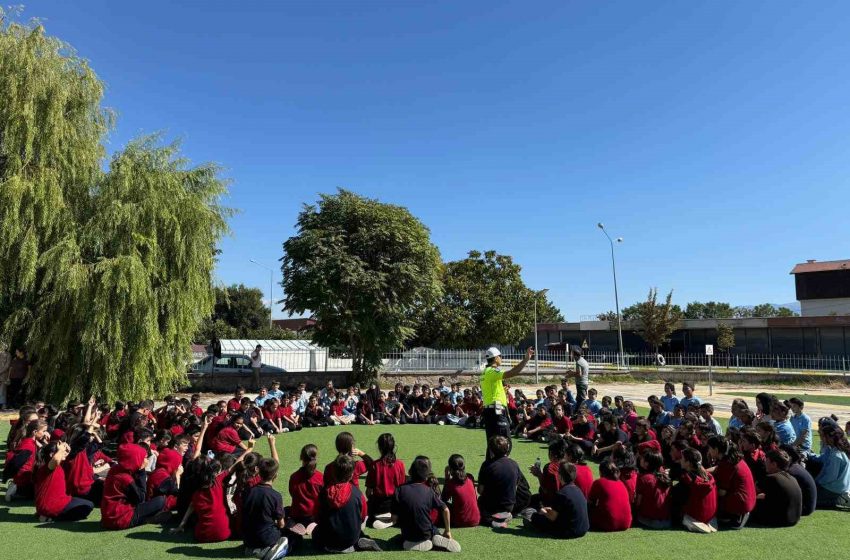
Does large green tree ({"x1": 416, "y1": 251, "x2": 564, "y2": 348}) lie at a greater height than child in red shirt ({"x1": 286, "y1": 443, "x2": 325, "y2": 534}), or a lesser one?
greater

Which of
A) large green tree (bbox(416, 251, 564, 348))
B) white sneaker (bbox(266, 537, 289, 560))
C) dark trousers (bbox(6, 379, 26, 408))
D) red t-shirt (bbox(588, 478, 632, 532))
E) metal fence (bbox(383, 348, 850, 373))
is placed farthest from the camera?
large green tree (bbox(416, 251, 564, 348))

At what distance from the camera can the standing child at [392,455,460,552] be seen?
232 inches

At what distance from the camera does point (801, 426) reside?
30.5 feet

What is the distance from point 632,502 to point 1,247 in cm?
1693

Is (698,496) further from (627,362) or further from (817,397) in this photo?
(627,362)

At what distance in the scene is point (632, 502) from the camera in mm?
6797

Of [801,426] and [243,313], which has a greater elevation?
[243,313]

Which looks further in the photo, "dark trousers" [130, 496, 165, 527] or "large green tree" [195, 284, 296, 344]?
"large green tree" [195, 284, 296, 344]

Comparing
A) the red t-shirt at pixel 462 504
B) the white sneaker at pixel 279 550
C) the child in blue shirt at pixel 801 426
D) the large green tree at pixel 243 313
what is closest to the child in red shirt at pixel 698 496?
the red t-shirt at pixel 462 504

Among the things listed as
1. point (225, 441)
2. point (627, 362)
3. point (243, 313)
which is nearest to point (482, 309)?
point (627, 362)

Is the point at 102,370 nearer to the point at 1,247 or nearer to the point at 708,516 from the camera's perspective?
the point at 1,247

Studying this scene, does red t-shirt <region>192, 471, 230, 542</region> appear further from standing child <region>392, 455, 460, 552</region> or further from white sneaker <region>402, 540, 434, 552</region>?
white sneaker <region>402, 540, 434, 552</region>

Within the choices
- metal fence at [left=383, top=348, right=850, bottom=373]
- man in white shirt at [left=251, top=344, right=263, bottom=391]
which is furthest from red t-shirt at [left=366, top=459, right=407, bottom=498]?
metal fence at [left=383, top=348, right=850, bottom=373]

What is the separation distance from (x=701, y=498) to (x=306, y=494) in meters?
4.47
